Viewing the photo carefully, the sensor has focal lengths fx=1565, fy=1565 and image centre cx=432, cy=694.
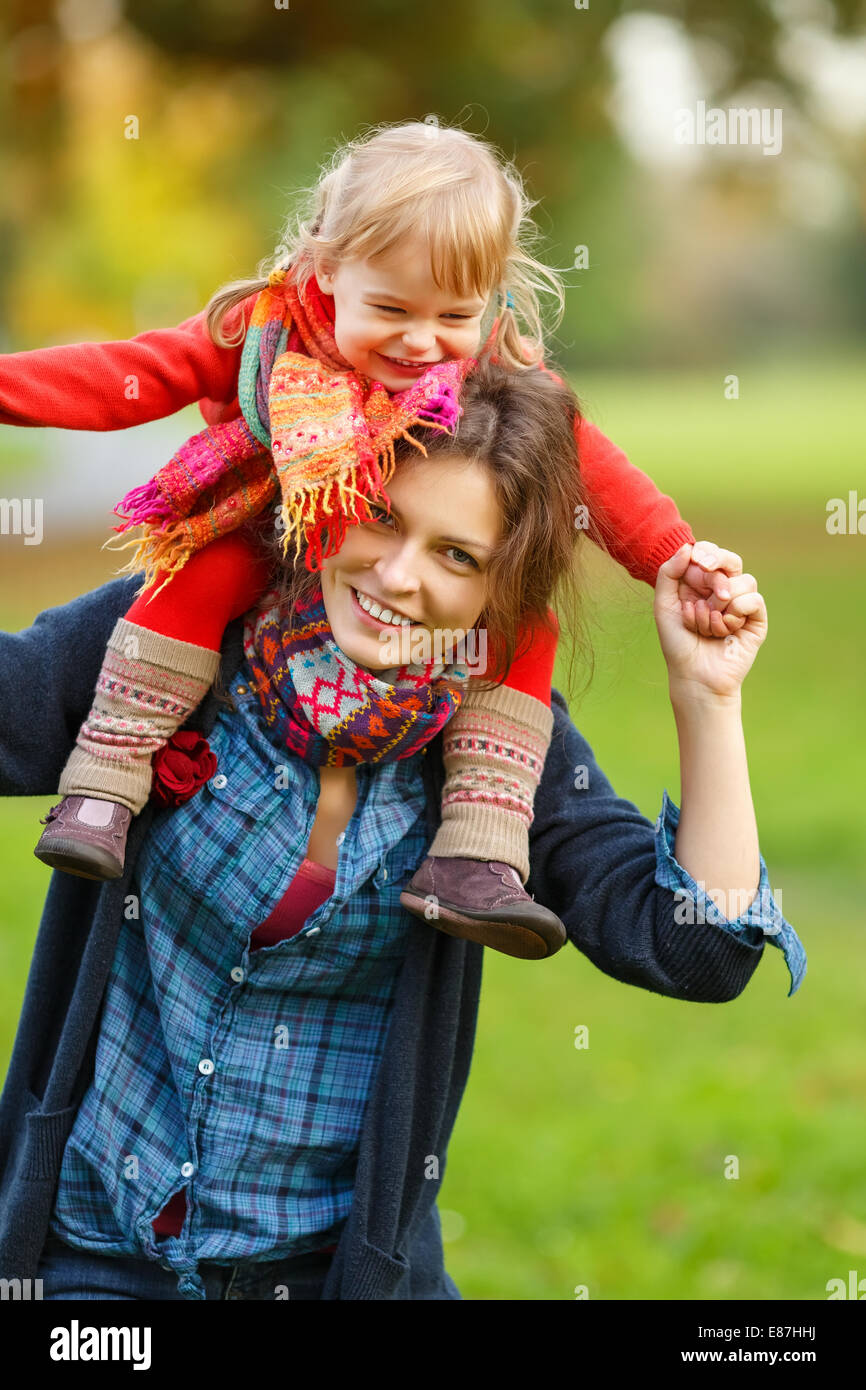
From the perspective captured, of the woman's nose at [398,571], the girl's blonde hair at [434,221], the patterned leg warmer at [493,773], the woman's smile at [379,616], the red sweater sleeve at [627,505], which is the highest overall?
the girl's blonde hair at [434,221]

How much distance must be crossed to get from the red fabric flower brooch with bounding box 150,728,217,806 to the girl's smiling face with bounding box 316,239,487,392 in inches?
21.9

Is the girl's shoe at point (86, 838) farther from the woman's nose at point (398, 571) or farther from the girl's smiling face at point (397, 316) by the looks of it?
the girl's smiling face at point (397, 316)

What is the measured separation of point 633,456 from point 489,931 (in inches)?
775

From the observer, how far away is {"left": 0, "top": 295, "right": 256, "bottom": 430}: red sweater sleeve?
2057mm

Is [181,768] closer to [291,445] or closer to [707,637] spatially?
[291,445]

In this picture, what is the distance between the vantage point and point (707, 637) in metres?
2.15

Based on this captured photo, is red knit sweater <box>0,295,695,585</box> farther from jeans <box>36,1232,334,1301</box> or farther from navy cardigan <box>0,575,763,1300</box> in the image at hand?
jeans <box>36,1232,334,1301</box>

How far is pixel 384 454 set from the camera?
193 cm

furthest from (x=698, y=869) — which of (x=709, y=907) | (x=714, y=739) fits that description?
(x=714, y=739)

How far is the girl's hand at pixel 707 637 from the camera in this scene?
212 centimetres

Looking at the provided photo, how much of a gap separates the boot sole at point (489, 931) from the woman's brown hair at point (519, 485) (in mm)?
323

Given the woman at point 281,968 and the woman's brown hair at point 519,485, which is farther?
the woman at point 281,968

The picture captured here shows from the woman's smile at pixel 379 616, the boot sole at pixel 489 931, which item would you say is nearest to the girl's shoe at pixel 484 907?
the boot sole at pixel 489 931

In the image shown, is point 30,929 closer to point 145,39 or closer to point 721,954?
point 721,954
